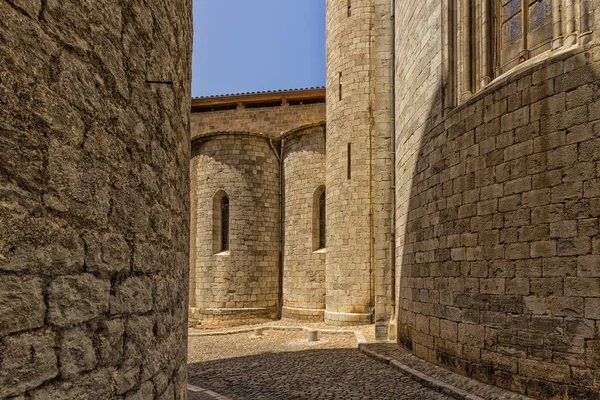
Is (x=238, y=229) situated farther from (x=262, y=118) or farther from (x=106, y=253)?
(x=106, y=253)

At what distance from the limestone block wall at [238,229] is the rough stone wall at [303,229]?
66cm

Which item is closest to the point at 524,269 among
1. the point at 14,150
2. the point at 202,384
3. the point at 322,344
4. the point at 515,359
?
the point at 515,359

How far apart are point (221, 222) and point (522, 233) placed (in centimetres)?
1225

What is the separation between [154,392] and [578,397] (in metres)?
4.38

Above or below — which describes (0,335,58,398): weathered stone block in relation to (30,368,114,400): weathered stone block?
above

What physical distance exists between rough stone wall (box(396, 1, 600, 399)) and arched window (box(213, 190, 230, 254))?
9494mm

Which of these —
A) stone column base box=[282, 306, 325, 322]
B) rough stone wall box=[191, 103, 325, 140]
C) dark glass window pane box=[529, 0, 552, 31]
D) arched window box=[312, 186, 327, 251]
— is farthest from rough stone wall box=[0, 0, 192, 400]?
rough stone wall box=[191, 103, 325, 140]

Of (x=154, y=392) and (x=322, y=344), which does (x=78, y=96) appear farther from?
(x=322, y=344)

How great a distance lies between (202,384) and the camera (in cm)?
683

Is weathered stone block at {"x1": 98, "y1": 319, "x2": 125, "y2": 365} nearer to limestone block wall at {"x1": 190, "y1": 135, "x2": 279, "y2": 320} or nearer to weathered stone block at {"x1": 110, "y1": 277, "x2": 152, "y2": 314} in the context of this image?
weathered stone block at {"x1": 110, "y1": 277, "x2": 152, "y2": 314}

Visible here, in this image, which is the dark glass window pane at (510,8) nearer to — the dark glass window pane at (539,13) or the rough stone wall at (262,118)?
the dark glass window pane at (539,13)

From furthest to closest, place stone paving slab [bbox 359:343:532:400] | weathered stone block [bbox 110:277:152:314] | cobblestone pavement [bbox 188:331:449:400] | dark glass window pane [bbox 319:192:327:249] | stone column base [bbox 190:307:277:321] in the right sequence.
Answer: dark glass window pane [bbox 319:192:327:249] → stone column base [bbox 190:307:277:321] → cobblestone pavement [bbox 188:331:449:400] → stone paving slab [bbox 359:343:532:400] → weathered stone block [bbox 110:277:152:314]

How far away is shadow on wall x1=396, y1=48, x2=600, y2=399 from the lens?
464 cm

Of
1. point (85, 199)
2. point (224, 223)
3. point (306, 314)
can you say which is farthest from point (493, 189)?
point (224, 223)
